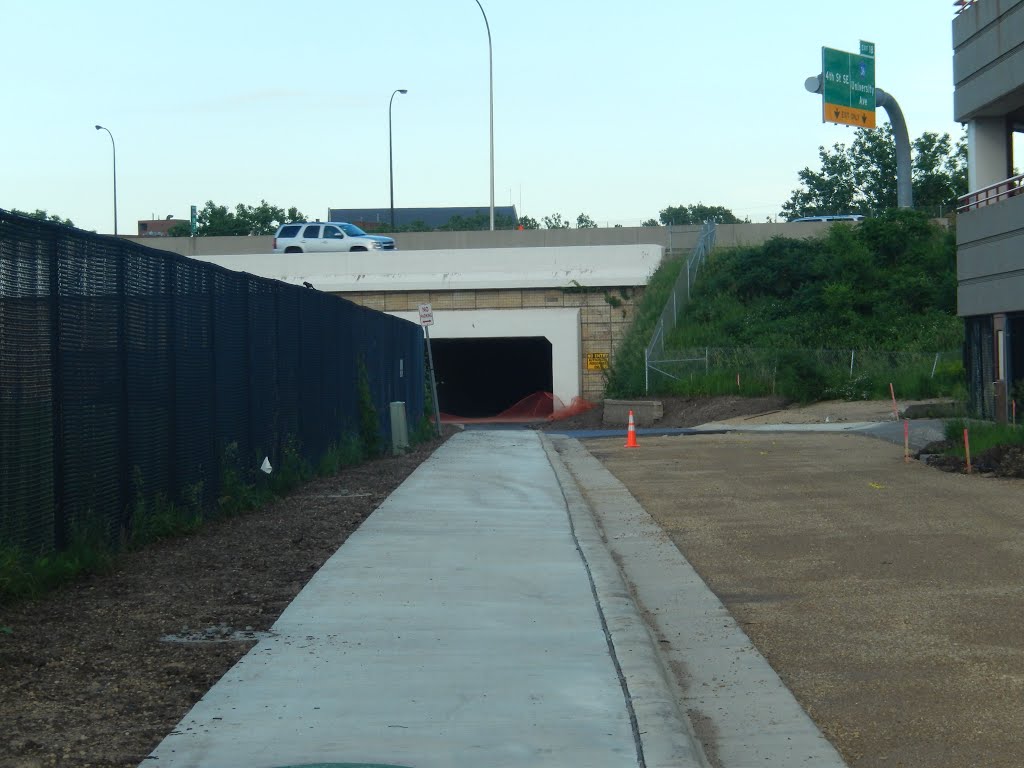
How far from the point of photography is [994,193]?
26203mm

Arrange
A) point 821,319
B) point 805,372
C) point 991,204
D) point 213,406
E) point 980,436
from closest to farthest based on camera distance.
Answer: point 213,406 < point 980,436 < point 991,204 < point 805,372 < point 821,319

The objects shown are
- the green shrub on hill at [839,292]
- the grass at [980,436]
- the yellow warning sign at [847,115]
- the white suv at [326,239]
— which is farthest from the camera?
the white suv at [326,239]

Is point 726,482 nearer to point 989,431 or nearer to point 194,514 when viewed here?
point 989,431

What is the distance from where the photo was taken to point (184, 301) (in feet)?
39.9

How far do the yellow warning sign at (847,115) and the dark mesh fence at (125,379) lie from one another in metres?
26.3

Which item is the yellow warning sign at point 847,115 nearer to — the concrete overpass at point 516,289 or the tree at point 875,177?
the concrete overpass at point 516,289

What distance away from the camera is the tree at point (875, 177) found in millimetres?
74500

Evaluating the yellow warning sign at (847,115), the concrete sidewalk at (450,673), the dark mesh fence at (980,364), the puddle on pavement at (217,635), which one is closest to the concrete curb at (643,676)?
the concrete sidewalk at (450,673)

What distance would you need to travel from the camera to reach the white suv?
4847 cm

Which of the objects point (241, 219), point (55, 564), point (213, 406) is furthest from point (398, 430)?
point (241, 219)

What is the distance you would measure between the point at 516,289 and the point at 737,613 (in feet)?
119

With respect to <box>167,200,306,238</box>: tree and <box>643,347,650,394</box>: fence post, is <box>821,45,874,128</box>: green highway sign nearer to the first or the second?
<box>643,347,650,394</box>: fence post

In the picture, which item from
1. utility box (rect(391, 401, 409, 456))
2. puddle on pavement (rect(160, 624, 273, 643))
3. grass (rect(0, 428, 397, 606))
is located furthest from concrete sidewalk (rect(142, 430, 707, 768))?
utility box (rect(391, 401, 409, 456))

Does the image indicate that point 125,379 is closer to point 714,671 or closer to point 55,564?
point 55,564
